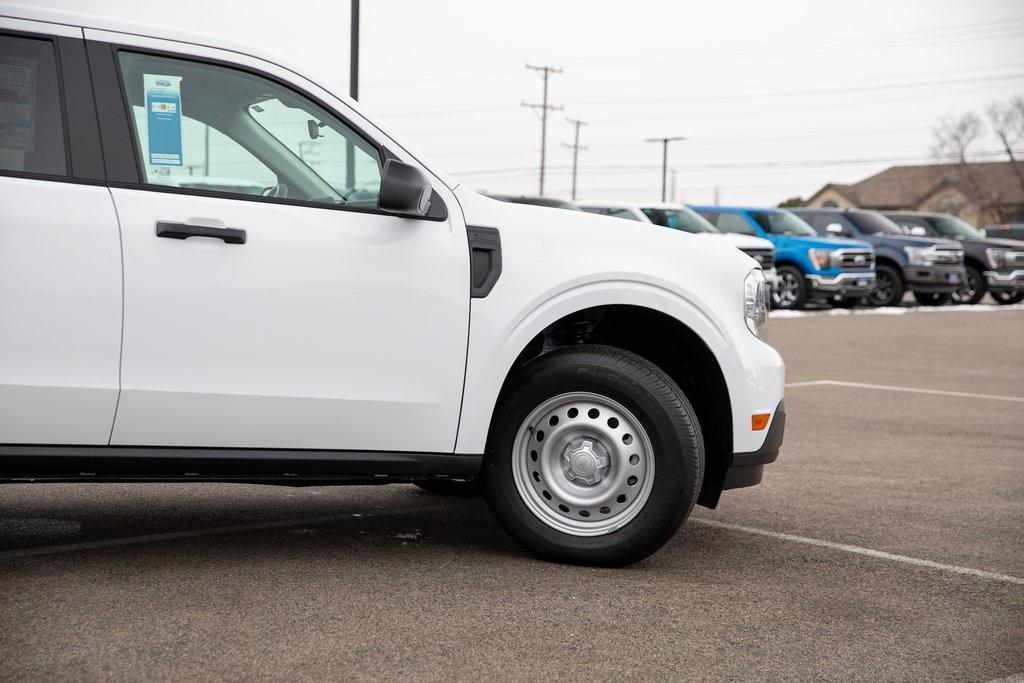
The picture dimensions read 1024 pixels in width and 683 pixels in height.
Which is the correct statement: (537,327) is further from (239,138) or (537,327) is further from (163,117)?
(163,117)

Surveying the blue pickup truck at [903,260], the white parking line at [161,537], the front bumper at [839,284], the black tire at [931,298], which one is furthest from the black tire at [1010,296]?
the white parking line at [161,537]

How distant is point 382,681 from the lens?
3.42 meters

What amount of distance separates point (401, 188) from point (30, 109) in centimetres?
130

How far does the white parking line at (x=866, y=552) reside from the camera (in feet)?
15.7

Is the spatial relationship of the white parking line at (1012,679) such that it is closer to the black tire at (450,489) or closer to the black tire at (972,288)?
the black tire at (450,489)

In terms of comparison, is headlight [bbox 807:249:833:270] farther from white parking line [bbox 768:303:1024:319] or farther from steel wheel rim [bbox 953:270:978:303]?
steel wheel rim [bbox 953:270:978:303]

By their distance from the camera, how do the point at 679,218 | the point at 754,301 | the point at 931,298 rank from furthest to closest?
the point at 931,298 → the point at 679,218 → the point at 754,301

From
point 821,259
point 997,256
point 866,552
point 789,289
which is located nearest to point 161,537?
point 866,552

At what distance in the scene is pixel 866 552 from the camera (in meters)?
5.14

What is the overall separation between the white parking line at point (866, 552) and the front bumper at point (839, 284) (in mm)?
18783

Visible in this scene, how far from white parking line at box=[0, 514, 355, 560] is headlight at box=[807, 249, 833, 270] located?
63.8 feet

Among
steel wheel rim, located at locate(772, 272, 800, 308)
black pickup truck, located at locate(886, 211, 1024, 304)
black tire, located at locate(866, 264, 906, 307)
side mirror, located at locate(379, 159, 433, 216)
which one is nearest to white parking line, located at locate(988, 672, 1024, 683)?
side mirror, located at locate(379, 159, 433, 216)

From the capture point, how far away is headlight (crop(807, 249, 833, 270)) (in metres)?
23.8

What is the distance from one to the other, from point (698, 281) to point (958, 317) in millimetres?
20403
